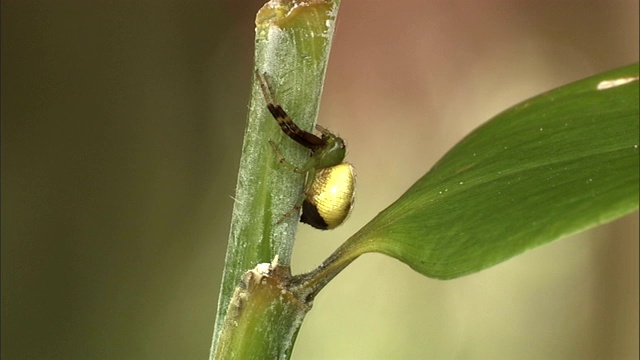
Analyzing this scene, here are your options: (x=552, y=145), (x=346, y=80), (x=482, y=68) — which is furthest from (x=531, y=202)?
(x=482, y=68)

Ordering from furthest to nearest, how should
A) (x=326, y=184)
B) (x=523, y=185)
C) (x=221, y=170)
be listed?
(x=221, y=170), (x=326, y=184), (x=523, y=185)

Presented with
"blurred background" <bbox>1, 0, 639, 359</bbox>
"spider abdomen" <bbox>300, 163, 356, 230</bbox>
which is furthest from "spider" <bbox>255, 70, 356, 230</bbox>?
"blurred background" <bbox>1, 0, 639, 359</bbox>

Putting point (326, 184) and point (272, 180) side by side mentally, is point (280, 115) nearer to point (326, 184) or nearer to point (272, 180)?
point (272, 180)

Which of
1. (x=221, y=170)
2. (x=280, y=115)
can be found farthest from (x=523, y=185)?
(x=221, y=170)

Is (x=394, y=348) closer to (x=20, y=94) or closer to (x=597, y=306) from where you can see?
(x=597, y=306)

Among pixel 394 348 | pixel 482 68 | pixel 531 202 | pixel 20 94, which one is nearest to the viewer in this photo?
pixel 531 202

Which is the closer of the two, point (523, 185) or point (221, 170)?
point (523, 185)

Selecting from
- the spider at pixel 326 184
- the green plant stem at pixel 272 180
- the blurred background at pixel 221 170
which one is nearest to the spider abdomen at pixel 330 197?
the spider at pixel 326 184

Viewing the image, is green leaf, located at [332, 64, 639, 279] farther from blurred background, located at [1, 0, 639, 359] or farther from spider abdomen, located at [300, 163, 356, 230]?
blurred background, located at [1, 0, 639, 359]
